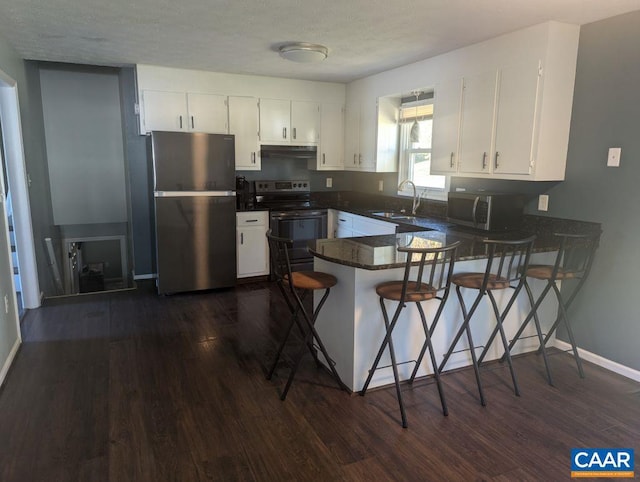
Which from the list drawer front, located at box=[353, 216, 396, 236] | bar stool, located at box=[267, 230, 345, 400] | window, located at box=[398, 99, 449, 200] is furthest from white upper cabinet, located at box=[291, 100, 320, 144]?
bar stool, located at box=[267, 230, 345, 400]

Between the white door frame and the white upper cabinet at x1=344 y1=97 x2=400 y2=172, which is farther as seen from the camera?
the white upper cabinet at x1=344 y1=97 x2=400 y2=172

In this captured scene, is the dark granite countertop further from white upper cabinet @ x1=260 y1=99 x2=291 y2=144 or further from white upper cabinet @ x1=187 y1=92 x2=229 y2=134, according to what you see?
white upper cabinet @ x1=187 y1=92 x2=229 y2=134

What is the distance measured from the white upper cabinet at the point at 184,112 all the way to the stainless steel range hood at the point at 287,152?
543mm

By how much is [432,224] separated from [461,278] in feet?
4.17

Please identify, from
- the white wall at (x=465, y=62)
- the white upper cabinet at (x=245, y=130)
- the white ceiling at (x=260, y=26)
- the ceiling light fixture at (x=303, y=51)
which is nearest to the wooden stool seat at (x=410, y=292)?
the white ceiling at (x=260, y=26)

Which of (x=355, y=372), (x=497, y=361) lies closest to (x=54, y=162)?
(x=355, y=372)

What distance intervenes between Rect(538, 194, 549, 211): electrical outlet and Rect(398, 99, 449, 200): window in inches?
41.4

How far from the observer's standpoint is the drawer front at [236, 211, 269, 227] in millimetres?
4875

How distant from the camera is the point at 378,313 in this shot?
2656 mm

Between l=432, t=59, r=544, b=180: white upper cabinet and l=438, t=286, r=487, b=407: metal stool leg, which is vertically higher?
l=432, t=59, r=544, b=180: white upper cabinet

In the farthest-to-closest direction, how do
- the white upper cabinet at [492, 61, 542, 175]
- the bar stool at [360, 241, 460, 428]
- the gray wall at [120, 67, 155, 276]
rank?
the gray wall at [120, 67, 155, 276], the white upper cabinet at [492, 61, 542, 175], the bar stool at [360, 241, 460, 428]

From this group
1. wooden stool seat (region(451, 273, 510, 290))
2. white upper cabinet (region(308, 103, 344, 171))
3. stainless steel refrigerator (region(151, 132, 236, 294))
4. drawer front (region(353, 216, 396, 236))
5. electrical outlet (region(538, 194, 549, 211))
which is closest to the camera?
wooden stool seat (region(451, 273, 510, 290))

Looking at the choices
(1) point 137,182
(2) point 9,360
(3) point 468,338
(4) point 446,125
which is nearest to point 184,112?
(1) point 137,182

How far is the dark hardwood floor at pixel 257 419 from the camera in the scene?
2045 mm
